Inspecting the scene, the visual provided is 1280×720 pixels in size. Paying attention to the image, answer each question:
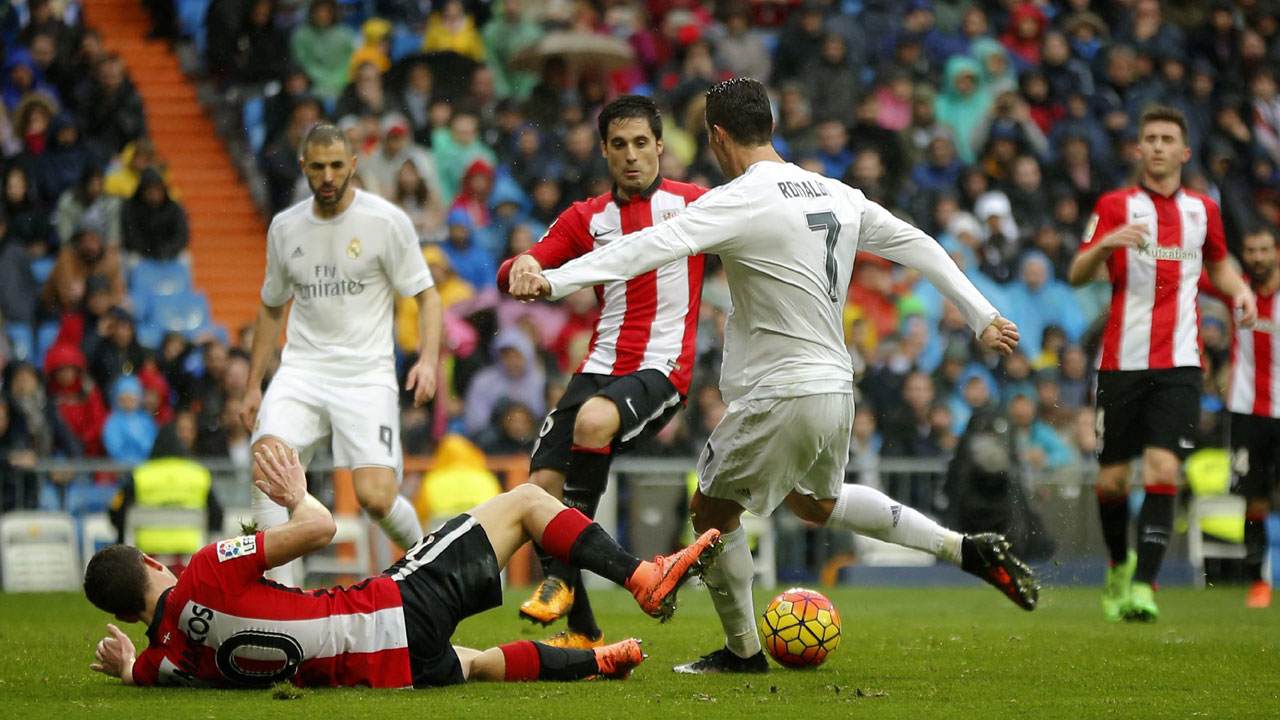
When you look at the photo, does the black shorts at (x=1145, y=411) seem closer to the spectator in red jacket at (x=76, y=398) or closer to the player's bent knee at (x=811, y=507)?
the player's bent knee at (x=811, y=507)

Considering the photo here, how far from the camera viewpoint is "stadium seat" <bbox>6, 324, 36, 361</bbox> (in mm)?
14000

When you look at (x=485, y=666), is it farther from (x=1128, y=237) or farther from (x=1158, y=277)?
(x=1158, y=277)

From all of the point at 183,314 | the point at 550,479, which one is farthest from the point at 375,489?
the point at 183,314

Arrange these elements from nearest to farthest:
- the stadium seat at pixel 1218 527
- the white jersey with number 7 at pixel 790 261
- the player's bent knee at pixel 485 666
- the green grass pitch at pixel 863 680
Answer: the green grass pitch at pixel 863 680, the white jersey with number 7 at pixel 790 261, the player's bent knee at pixel 485 666, the stadium seat at pixel 1218 527

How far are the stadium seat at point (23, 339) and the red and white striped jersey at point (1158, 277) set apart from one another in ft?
30.9

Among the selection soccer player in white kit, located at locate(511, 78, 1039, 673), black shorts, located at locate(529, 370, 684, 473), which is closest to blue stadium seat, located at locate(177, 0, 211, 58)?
black shorts, located at locate(529, 370, 684, 473)

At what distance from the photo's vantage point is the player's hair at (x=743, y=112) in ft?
19.8

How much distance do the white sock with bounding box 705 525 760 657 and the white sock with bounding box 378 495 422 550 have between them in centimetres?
233

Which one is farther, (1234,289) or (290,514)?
(1234,289)

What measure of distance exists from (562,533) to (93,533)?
7559 mm

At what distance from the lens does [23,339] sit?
1407 cm

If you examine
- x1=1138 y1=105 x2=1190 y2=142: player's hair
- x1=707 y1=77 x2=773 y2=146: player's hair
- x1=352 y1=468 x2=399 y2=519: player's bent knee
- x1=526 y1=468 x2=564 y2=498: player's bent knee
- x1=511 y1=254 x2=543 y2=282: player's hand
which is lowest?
x1=352 y1=468 x2=399 y2=519: player's bent knee

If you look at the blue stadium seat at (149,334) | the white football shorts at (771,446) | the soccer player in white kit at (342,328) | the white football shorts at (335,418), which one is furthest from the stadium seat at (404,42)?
the white football shorts at (771,446)

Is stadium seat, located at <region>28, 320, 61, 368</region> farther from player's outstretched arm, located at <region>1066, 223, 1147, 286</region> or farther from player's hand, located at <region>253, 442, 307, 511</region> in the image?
player's hand, located at <region>253, 442, 307, 511</region>
